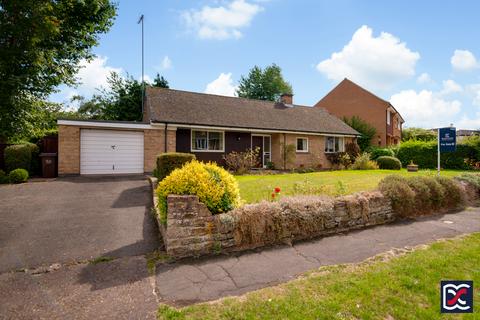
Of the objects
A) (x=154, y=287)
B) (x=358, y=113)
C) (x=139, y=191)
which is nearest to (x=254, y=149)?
(x=139, y=191)

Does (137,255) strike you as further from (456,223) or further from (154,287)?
(456,223)

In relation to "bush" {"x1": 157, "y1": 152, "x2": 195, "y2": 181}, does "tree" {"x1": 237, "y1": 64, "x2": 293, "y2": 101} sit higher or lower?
higher

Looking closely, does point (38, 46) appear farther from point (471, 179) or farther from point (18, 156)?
A: point (471, 179)

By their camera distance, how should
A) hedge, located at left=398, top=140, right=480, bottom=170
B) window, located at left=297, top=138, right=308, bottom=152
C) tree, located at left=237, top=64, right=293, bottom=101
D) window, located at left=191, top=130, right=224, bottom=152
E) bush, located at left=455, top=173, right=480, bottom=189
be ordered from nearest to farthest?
bush, located at left=455, top=173, right=480, bottom=189, window, located at left=191, top=130, right=224, bottom=152, window, located at left=297, top=138, right=308, bottom=152, hedge, located at left=398, top=140, right=480, bottom=170, tree, located at left=237, top=64, right=293, bottom=101

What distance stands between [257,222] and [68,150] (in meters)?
11.8

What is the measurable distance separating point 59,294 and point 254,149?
50.9ft

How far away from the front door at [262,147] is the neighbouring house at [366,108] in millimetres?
17051

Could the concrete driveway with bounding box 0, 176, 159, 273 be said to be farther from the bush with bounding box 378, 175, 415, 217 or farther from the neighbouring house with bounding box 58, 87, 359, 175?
the bush with bounding box 378, 175, 415, 217

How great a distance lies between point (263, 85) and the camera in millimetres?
46906

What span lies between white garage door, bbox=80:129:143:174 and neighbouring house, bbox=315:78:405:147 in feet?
86.1

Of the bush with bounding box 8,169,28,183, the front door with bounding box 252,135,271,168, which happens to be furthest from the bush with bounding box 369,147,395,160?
the bush with bounding box 8,169,28,183

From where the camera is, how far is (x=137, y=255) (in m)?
4.79

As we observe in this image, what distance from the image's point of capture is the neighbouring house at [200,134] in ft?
43.9

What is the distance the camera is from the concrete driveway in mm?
4797
